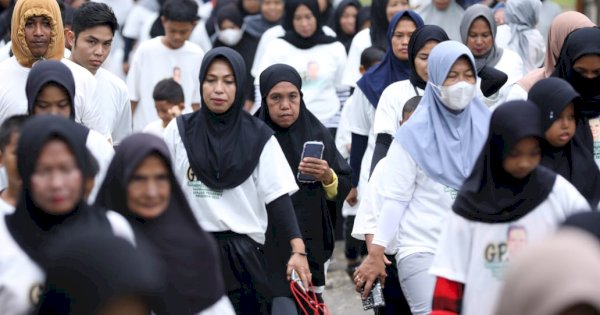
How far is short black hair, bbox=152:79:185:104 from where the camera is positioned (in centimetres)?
1038

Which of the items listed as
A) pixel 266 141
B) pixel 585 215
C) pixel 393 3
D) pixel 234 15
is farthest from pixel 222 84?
pixel 234 15

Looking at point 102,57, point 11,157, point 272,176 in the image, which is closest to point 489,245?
point 272,176

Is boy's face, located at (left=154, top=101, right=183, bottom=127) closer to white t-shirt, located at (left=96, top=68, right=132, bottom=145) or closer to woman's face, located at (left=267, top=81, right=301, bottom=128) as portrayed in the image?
white t-shirt, located at (left=96, top=68, right=132, bottom=145)

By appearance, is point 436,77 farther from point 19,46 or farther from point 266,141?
point 19,46

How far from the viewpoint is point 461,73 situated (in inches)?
287

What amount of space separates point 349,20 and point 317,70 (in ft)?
8.68

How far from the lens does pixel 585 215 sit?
477 cm

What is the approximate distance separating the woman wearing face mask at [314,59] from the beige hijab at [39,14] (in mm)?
3241

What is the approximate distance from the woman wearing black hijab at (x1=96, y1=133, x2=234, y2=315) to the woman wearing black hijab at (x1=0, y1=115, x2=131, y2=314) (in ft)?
0.81

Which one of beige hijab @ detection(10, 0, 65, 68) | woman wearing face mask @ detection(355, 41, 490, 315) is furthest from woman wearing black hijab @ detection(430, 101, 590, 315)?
beige hijab @ detection(10, 0, 65, 68)

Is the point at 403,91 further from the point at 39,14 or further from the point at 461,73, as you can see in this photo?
the point at 39,14

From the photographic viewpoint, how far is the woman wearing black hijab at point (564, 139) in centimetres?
675

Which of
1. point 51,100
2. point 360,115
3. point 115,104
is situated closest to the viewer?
point 51,100

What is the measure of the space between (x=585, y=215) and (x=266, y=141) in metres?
2.78
